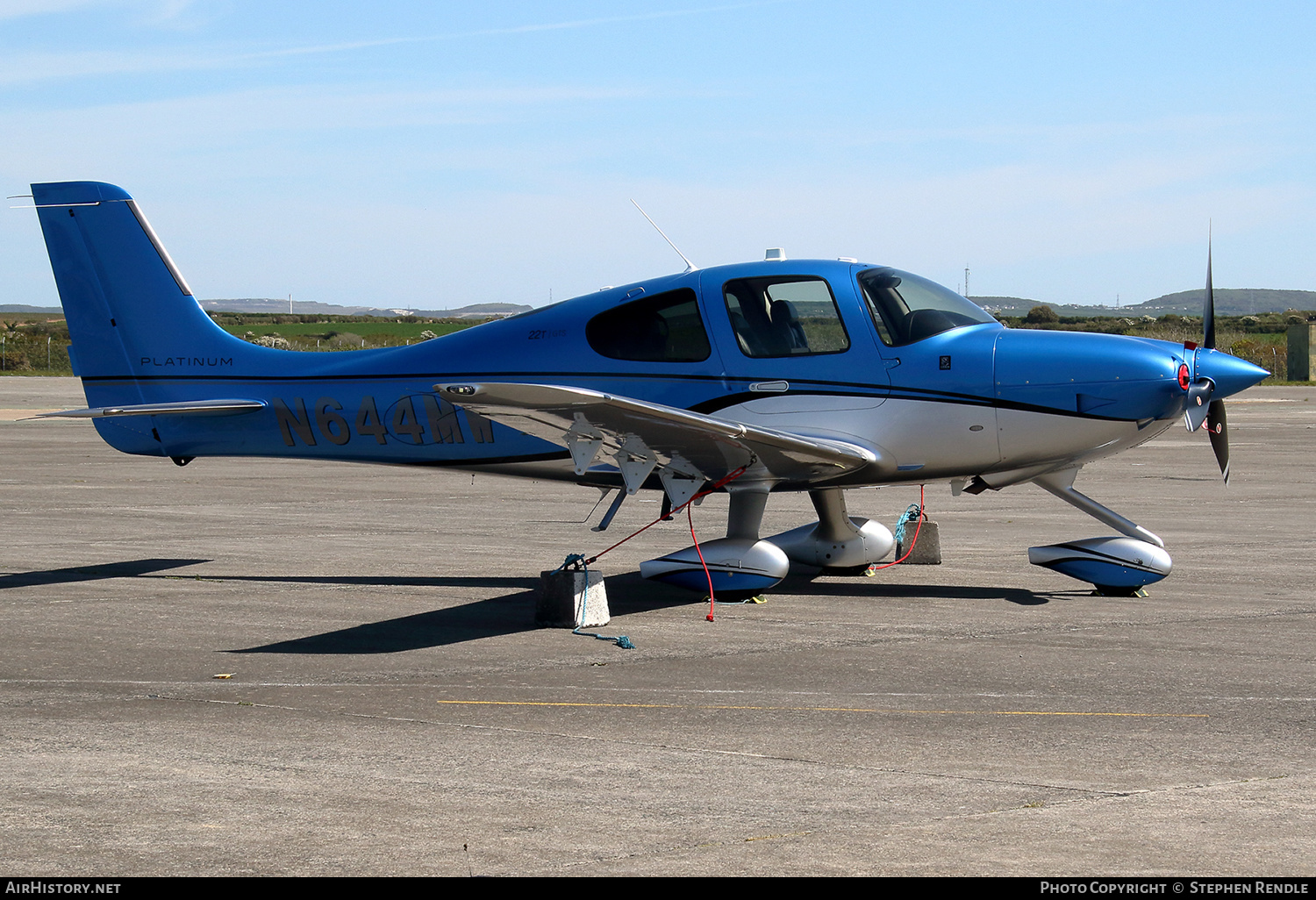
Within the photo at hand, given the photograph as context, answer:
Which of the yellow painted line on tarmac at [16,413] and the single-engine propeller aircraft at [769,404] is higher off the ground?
the single-engine propeller aircraft at [769,404]

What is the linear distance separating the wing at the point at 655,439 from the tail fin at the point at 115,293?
443 centimetres

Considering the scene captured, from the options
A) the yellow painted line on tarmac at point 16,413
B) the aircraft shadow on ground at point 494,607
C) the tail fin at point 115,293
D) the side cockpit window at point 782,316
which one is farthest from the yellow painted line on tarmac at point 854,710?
the yellow painted line on tarmac at point 16,413

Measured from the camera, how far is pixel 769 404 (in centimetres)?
1048

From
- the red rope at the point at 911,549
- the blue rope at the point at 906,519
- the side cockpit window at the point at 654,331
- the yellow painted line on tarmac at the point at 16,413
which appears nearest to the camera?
the side cockpit window at the point at 654,331

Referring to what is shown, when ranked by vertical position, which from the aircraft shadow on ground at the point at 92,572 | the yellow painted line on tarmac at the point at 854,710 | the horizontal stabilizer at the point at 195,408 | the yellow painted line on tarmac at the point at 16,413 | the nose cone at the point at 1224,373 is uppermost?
the nose cone at the point at 1224,373

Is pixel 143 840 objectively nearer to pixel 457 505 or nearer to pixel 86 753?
pixel 86 753

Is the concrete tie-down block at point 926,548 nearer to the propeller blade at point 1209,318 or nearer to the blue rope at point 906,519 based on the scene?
the blue rope at point 906,519

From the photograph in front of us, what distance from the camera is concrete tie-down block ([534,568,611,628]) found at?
30.8 feet

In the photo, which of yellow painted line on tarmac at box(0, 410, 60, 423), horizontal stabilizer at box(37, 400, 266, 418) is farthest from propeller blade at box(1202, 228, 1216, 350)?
yellow painted line on tarmac at box(0, 410, 60, 423)

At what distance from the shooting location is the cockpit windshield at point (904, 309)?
409 inches

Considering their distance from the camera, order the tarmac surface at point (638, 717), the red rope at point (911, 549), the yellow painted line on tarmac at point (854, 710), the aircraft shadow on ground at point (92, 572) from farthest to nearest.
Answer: the red rope at point (911, 549) < the aircraft shadow on ground at point (92, 572) < the yellow painted line on tarmac at point (854, 710) < the tarmac surface at point (638, 717)

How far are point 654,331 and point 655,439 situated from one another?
1648 mm

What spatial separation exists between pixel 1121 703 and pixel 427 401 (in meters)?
6.34

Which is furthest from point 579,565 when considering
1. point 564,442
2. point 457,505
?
point 457,505
